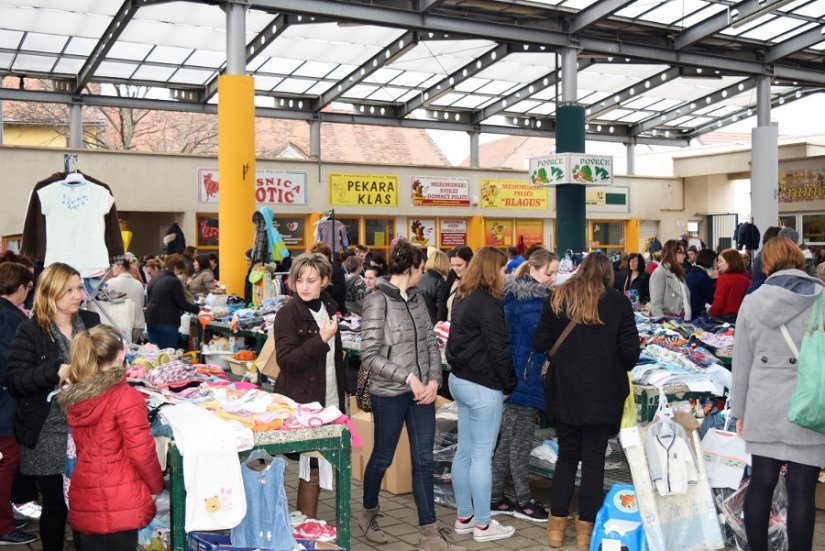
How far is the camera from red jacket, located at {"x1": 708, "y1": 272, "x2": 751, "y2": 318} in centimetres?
929

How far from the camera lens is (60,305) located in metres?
4.95

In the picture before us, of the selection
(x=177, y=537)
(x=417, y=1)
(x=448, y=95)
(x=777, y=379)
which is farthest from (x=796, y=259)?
(x=448, y=95)

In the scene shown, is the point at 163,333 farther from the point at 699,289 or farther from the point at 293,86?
the point at 293,86

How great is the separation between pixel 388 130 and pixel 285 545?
42762 mm

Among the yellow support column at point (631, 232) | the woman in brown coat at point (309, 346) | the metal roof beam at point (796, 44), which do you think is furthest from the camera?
the yellow support column at point (631, 232)

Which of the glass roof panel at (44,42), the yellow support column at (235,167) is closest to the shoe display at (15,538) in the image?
the yellow support column at (235,167)

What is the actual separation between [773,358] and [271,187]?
17.0 m

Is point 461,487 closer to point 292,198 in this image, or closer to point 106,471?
point 106,471

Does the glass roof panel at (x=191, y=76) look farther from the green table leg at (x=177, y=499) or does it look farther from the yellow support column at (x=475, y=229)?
the green table leg at (x=177, y=499)

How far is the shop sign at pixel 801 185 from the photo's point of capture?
25.1 metres

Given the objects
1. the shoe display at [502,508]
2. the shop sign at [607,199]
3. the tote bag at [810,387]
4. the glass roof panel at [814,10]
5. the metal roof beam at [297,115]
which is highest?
the glass roof panel at [814,10]

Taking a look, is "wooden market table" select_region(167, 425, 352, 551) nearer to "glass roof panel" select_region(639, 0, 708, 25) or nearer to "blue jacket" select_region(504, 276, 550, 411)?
"blue jacket" select_region(504, 276, 550, 411)

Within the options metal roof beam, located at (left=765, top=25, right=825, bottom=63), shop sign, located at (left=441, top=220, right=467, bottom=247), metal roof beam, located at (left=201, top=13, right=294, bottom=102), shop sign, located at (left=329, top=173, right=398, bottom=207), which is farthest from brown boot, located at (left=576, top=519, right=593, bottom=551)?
shop sign, located at (left=441, top=220, right=467, bottom=247)

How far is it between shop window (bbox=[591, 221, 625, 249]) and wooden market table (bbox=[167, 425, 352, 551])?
22.0 meters
